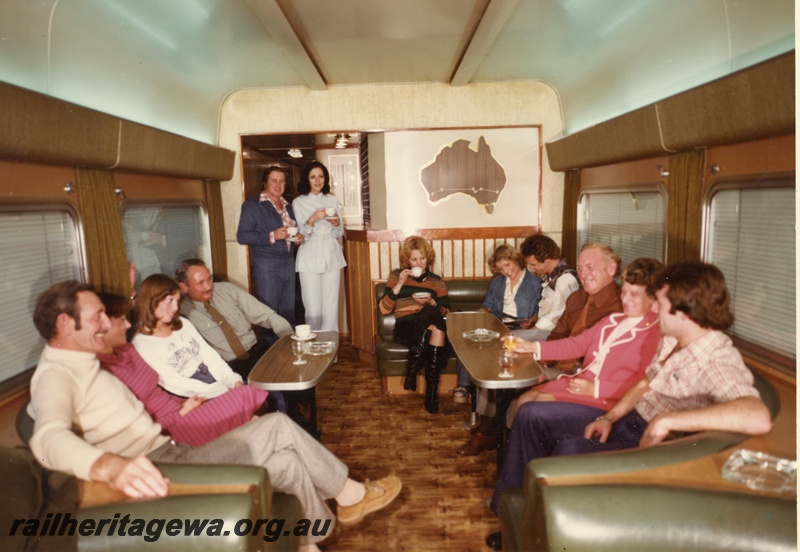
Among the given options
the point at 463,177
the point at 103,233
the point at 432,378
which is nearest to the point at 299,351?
the point at 103,233

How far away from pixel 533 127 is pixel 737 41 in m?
2.98

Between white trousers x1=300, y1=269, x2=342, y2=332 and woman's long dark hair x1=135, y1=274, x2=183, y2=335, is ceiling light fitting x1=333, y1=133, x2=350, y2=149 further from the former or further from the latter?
woman's long dark hair x1=135, y1=274, x2=183, y2=335

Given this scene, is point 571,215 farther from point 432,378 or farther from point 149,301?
point 149,301

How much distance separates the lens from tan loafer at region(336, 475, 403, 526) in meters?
2.57

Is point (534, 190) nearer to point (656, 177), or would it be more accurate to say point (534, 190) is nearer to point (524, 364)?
point (656, 177)

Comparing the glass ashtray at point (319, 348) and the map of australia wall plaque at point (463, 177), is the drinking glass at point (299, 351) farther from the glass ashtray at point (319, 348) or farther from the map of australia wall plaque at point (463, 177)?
the map of australia wall plaque at point (463, 177)

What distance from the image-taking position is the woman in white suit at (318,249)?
A: 190 inches

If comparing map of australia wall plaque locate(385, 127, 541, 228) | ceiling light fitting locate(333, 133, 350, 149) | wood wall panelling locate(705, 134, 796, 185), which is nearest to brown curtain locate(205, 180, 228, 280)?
ceiling light fitting locate(333, 133, 350, 149)

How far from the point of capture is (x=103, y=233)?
2943 mm

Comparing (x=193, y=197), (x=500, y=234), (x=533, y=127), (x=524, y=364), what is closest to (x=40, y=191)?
(x=193, y=197)

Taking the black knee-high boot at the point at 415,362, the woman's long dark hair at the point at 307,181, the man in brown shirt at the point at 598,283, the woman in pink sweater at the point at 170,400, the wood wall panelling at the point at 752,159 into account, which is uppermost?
the woman's long dark hair at the point at 307,181

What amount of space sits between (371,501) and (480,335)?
128 centimetres

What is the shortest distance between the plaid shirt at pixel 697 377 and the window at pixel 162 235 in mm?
3465

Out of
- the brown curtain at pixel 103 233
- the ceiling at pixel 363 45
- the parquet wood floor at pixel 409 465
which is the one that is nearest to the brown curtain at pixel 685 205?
the ceiling at pixel 363 45
